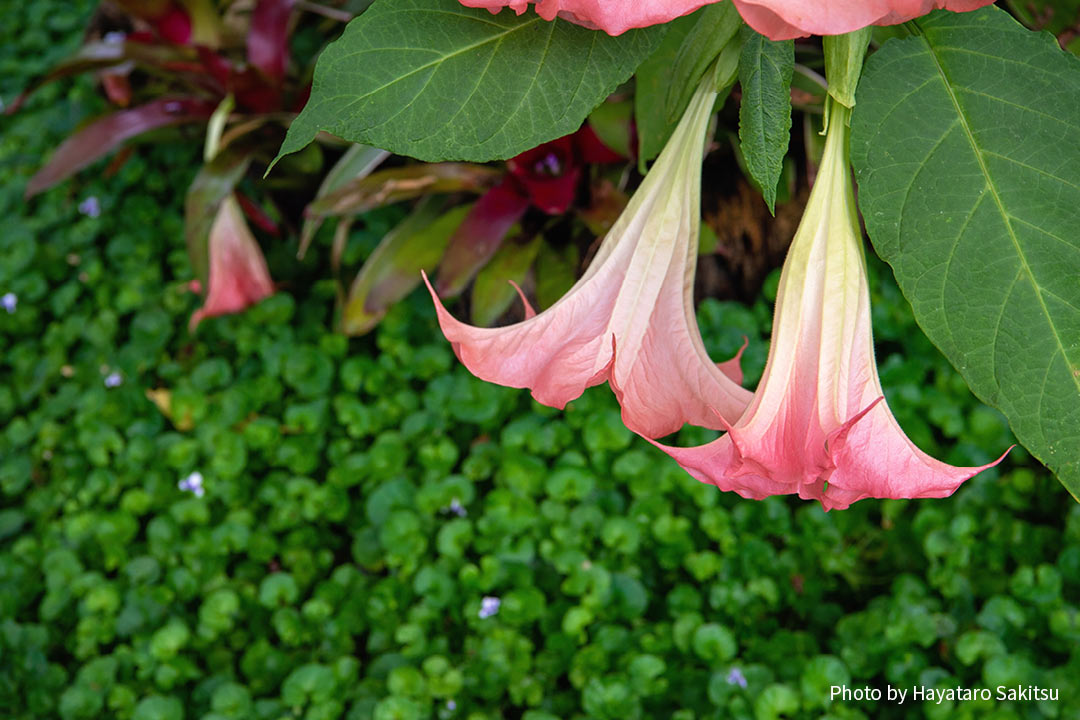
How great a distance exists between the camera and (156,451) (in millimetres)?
1487

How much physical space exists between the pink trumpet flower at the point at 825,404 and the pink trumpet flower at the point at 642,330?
7cm

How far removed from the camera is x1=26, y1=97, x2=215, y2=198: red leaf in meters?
1.61

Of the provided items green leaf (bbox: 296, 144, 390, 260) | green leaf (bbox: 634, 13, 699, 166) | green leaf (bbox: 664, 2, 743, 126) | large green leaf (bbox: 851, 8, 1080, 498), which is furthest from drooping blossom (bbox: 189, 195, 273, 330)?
large green leaf (bbox: 851, 8, 1080, 498)

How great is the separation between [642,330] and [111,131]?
1.37 metres

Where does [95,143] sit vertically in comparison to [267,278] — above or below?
above

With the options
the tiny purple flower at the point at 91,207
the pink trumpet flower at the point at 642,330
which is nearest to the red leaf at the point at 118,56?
the tiny purple flower at the point at 91,207

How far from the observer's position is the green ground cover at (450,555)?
1111mm

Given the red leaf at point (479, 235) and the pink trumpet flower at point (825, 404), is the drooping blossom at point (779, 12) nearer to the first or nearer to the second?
the pink trumpet flower at point (825, 404)

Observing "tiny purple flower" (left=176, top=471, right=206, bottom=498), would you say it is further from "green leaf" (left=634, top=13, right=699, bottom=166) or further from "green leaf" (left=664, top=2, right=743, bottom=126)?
"green leaf" (left=664, top=2, right=743, bottom=126)

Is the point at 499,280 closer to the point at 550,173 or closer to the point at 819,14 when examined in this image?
the point at 550,173

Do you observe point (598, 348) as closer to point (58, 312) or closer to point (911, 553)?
point (911, 553)

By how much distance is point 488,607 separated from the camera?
47.4 inches

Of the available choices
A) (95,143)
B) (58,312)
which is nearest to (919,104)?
(95,143)

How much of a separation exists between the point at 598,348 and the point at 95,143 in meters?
1.36
